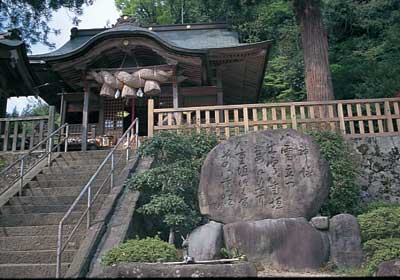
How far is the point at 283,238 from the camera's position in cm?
610

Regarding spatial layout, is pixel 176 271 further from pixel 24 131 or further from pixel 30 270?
pixel 24 131

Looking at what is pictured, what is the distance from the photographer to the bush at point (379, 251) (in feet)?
18.3

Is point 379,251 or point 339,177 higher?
point 339,177

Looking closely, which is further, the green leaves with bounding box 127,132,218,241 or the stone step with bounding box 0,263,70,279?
the green leaves with bounding box 127,132,218,241

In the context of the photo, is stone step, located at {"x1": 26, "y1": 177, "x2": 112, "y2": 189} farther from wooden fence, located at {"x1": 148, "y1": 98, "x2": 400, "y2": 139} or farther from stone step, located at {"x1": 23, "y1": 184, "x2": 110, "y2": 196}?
wooden fence, located at {"x1": 148, "y1": 98, "x2": 400, "y2": 139}

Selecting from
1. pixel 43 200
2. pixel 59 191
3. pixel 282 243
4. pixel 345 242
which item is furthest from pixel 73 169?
pixel 345 242

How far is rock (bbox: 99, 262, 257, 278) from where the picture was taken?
4.60 meters

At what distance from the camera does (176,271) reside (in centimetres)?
463

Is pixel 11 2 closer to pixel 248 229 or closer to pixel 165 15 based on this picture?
pixel 248 229

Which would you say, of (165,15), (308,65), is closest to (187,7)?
(165,15)

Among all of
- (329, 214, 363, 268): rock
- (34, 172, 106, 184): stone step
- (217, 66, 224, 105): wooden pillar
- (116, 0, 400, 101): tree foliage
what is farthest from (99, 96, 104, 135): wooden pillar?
(329, 214, 363, 268): rock

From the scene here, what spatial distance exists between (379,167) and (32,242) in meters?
7.66

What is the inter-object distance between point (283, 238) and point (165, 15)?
27.0m

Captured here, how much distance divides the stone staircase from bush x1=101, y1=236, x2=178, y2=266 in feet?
2.41
